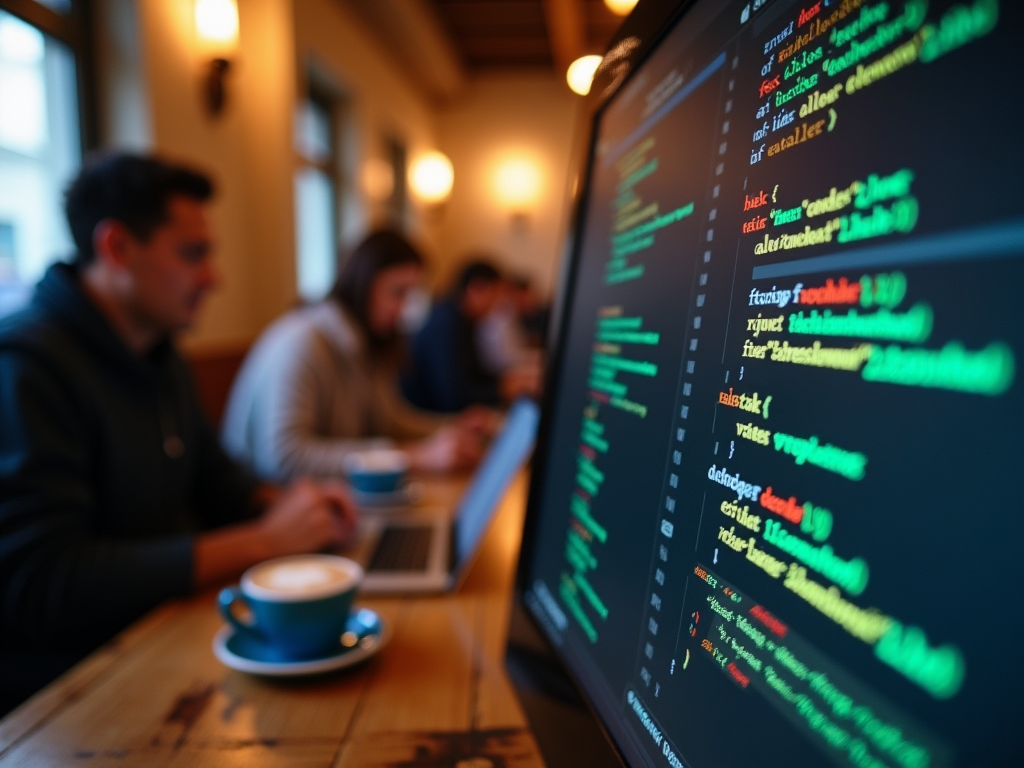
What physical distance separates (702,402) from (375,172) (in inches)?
189

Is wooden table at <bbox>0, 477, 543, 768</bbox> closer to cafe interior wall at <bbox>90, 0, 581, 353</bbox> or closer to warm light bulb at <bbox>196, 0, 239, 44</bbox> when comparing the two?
cafe interior wall at <bbox>90, 0, 581, 353</bbox>

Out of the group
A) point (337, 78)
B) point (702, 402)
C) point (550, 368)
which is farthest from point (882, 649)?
point (337, 78)

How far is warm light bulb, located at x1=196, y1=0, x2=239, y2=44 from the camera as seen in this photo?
8.05 feet

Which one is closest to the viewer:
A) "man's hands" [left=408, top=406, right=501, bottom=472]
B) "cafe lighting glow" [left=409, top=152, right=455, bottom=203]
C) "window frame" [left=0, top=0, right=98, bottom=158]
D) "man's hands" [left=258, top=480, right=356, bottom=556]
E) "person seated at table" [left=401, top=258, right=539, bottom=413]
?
"man's hands" [left=258, top=480, right=356, bottom=556]

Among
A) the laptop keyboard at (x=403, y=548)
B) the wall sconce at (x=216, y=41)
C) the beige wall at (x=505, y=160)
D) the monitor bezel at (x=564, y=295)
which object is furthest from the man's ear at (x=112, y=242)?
the beige wall at (x=505, y=160)

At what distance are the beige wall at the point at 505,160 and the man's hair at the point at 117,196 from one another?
5.47m

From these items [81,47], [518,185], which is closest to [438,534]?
[81,47]

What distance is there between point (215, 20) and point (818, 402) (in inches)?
110

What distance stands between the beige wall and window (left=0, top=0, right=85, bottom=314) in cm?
480

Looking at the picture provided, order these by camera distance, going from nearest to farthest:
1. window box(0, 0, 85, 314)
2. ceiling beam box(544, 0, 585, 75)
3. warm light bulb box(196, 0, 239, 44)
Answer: window box(0, 0, 85, 314) < warm light bulb box(196, 0, 239, 44) < ceiling beam box(544, 0, 585, 75)

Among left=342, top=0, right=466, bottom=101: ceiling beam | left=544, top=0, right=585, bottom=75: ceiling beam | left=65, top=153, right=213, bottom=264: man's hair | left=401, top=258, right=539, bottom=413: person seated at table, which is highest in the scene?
left=544, top=0, right=585, bottom=75: ceiling beam

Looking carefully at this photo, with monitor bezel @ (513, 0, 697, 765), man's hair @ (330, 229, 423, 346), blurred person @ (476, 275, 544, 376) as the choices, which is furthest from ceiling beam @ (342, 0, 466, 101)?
monitor bezel @ (513, 0, 697, 765)

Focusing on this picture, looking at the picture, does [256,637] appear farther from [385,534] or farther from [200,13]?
[200,13]

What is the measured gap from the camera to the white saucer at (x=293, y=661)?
0.65 m
